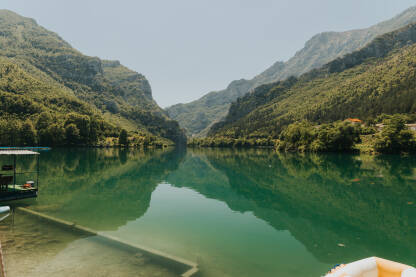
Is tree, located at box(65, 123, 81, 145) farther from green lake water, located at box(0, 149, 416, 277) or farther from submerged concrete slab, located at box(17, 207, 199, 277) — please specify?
submerged concrete slab, located at box(17, 207, 199, 277)

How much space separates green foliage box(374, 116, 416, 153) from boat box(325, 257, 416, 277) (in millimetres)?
111017

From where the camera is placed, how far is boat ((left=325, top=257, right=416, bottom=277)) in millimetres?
7673

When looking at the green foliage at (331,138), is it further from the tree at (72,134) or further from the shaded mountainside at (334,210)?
the tree at (72,134)

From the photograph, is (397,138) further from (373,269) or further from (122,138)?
(122,138)

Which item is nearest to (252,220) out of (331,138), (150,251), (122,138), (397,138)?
(150,251)

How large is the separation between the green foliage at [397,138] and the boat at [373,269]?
111017mm

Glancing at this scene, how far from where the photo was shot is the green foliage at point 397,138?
96.5 meters

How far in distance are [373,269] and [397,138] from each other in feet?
371

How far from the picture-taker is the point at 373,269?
805cm

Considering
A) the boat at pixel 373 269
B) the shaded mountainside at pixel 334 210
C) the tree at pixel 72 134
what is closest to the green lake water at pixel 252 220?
the shaded mountainside at pixel 334 210

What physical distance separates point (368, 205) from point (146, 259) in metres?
24.0

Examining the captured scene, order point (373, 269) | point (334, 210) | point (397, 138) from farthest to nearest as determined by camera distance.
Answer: point (397, 138) → point (334, 210) → point (373, 269)

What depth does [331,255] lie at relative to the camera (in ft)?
45.7

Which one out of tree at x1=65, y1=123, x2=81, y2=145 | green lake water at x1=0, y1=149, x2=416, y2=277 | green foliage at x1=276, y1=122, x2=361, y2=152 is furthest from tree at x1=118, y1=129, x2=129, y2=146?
green lake water at x1=0, y1=149, x2=416, y2=277
